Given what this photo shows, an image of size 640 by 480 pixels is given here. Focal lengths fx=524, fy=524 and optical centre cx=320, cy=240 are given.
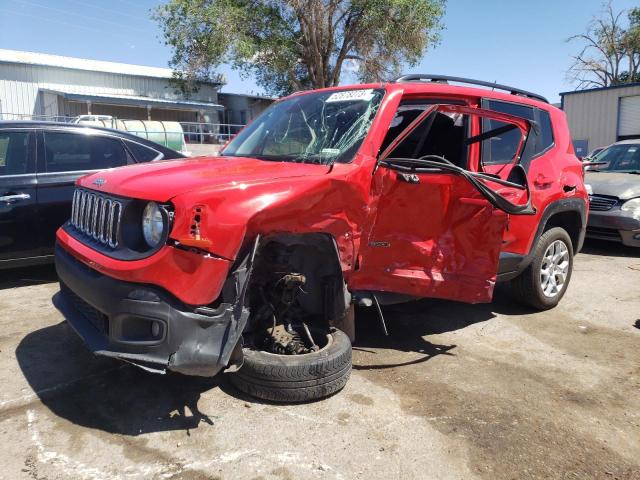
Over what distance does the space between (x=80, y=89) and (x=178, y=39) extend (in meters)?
10.2

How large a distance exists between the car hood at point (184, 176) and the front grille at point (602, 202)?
637 cm

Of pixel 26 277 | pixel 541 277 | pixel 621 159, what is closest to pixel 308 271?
pixel 541 277

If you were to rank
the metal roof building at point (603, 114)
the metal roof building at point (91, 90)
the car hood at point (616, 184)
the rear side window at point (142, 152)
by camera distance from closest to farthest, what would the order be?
1. the rear side window at point (142, 152)
2. the car hood at point (616, 184)
3. the metal roof building at point (603, 114)
4. the metal roof building at point (91, 90)

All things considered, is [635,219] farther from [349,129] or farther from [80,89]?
[80,89]

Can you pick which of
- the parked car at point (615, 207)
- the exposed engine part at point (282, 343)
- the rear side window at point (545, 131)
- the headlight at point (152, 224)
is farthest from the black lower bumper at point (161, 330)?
the parked car at point (615, 207)

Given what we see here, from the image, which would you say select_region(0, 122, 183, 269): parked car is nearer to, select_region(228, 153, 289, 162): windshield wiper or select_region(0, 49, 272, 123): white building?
select_region(228, 153, 289, 162): windshield wiper

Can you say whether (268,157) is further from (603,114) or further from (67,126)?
(603,114)

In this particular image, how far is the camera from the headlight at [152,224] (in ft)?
9.05

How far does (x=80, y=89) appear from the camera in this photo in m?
33.3

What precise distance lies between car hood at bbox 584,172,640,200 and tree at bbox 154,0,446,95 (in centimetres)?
1934

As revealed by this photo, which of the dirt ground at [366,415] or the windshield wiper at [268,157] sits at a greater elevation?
the windshield wiper at [268,157]

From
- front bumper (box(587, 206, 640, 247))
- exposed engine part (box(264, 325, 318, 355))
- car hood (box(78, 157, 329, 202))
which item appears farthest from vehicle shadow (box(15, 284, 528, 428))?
front bumper (box(587, 206, 640, 247))

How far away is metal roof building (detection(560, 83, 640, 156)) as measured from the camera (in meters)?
24.3

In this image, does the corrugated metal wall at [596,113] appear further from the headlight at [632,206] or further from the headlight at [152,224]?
the headlight at [152,224]
